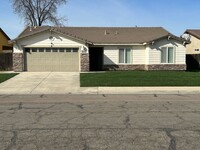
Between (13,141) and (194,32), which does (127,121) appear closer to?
(13,141)

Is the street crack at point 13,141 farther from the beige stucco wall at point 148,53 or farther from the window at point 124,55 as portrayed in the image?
the window at point 124,55

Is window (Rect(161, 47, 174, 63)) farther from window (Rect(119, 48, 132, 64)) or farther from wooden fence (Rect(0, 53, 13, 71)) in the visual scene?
wooden fence (Rect(0, 53, 13, 71))

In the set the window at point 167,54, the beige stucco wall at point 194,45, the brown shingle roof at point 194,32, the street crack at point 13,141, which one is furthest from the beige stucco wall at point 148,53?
the street crack at point 13,141

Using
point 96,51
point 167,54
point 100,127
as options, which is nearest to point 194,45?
point 167,54

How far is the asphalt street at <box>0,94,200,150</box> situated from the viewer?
6.20m

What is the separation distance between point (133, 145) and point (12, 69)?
2705cm

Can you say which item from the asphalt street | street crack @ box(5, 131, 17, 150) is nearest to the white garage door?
the asphalt street

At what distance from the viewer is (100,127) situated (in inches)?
302

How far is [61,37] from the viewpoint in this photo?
29.5 meters

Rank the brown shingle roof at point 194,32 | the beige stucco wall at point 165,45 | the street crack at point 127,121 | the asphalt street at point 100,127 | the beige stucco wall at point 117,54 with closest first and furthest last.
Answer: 1. the asphalt street at point 100,127
2. the street crack at point 127,121
3. the beige stucco wall at point 165,45
4. the beige stucco wall at point 117,54
5. the brown shingle roof at point 194,32

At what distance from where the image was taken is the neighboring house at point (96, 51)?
29.4m

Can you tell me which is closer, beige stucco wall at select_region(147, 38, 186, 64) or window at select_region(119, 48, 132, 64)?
beige stucco wall at select_region(147, 38, 186, 64)

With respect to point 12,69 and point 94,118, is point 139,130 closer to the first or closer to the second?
point 94,118

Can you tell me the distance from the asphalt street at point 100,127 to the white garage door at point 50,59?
1857cm
